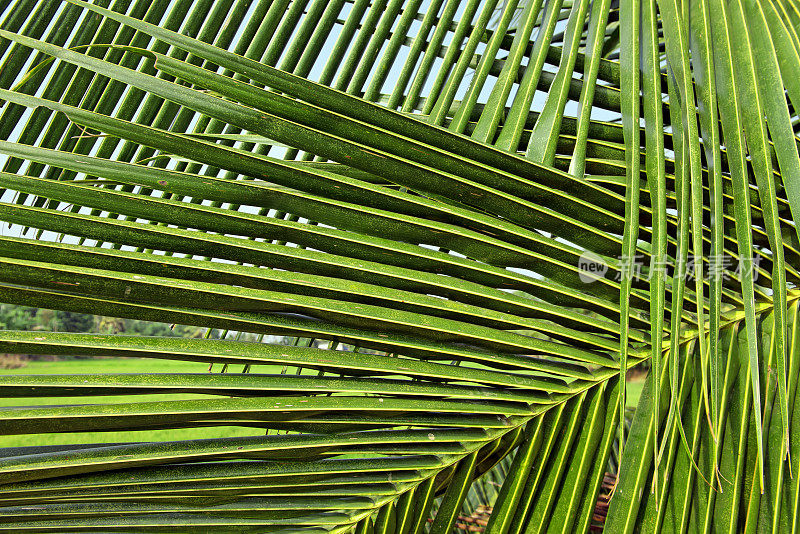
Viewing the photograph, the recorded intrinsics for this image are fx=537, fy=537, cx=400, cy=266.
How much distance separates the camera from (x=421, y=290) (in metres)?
0.53

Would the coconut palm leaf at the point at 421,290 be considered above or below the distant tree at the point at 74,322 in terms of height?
above

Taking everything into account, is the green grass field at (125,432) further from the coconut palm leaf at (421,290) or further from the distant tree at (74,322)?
the distant tree at (74,322)

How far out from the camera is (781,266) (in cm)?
48

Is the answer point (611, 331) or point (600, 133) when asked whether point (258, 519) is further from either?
point (600, 133)

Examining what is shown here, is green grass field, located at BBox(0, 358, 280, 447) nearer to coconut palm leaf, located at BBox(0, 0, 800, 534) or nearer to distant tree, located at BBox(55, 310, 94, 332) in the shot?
coconut palm leaf, located at BBox(0, 0, 800, 534)

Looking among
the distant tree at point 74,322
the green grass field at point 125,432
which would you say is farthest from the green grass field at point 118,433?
the distant tree at point 74,322

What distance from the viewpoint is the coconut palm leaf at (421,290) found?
16.1 inches

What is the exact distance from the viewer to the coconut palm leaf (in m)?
0.41

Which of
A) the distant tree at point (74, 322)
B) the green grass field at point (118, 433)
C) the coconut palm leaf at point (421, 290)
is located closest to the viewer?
the coconut palm leaf at point (421, 290)

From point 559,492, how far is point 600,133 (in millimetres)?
430

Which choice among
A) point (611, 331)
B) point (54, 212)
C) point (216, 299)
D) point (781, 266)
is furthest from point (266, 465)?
point (781, 266)

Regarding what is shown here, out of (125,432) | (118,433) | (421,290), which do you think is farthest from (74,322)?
(421,290)

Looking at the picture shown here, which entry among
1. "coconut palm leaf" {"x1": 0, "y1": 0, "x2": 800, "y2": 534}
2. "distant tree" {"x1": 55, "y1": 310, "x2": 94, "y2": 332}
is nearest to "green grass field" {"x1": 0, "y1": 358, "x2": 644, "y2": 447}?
"coconut palm leaf" {"x1": 0, "y1": 0, "x2": 800, "y2": 534}

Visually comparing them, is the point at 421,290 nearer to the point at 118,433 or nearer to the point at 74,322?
the point at 118,433
